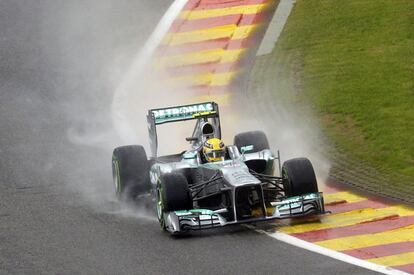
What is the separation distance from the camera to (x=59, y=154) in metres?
21.9

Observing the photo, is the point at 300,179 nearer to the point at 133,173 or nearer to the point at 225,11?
the point at 133,173

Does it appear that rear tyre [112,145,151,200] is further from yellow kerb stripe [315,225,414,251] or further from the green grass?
the green grass

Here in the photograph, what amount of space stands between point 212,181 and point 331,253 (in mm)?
2624

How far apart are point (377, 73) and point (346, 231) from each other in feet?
29.1

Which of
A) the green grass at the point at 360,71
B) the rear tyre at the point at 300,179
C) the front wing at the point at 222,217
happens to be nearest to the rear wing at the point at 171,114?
the rear tyre at the point at 300,179

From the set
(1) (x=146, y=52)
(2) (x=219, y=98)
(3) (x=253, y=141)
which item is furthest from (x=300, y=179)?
(1) (x=146, y=52)

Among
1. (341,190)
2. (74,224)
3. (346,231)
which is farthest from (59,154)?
(346,231)

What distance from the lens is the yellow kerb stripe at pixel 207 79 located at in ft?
82.1

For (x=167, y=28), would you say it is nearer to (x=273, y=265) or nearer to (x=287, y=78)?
(x=287, y=78)

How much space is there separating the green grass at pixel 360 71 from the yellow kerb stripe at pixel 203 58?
1.02 metres

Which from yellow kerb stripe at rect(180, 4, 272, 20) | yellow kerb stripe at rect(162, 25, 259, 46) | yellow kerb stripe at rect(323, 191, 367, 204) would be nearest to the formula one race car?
yellow kerb stripe at rect(323, 191, 367, 204)

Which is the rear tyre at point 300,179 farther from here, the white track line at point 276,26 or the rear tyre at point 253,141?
the white track line at point 276,26

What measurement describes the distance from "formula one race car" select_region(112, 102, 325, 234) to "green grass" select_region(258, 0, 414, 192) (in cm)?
256

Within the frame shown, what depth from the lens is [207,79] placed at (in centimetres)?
2527
